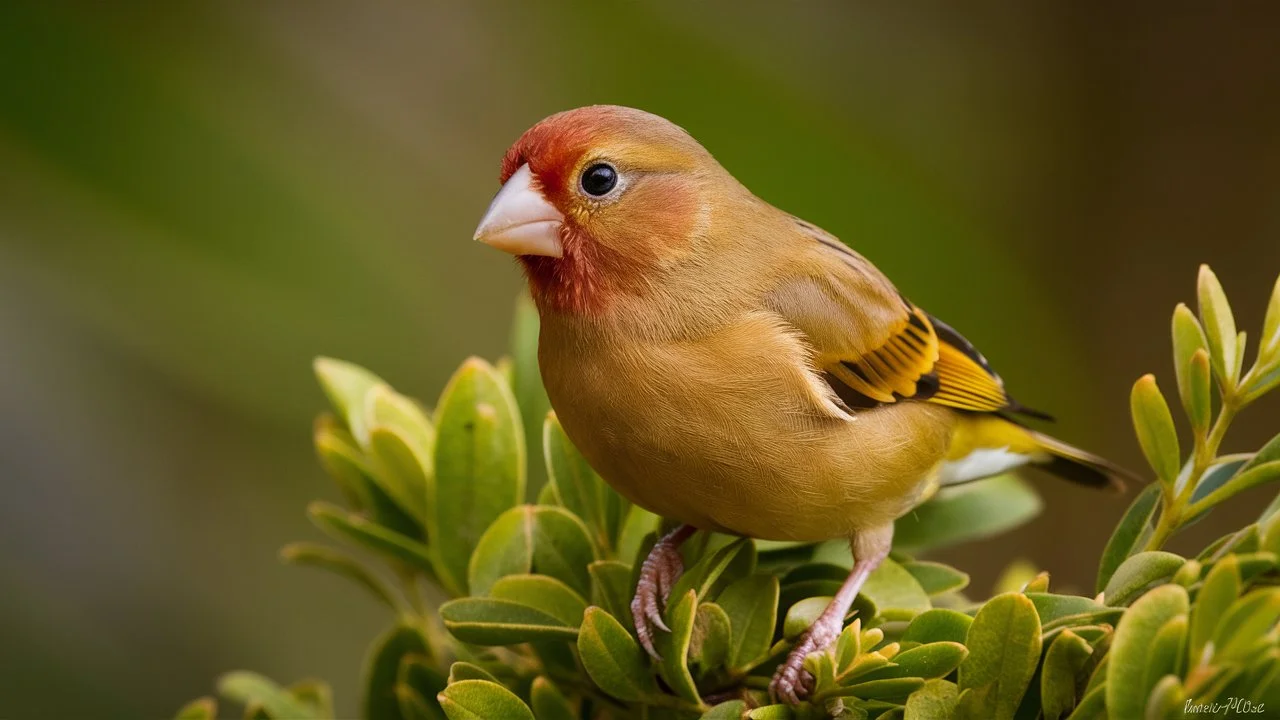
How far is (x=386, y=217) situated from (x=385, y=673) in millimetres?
3225

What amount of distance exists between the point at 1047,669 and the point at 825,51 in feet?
14.1

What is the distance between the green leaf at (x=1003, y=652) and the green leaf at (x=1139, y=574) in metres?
0.17

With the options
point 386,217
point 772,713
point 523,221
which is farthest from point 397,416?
point 386,217

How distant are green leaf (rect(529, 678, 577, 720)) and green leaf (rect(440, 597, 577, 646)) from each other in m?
0.07

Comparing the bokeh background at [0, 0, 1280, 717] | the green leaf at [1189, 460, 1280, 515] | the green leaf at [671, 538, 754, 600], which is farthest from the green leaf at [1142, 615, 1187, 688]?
the bokeh background at [0, 0, 1280, 717]

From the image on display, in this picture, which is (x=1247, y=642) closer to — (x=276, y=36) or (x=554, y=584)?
(x=554, y=584)

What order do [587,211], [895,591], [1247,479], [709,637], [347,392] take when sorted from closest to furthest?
1. [1247,479]
2. [709,637]
3. [895,591]
4. [587,211]
5. [347,392]

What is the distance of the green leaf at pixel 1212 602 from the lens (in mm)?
1322

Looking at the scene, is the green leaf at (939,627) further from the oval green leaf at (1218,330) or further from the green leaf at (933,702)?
the oval green leaf at (1218,330)

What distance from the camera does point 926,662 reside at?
159cm

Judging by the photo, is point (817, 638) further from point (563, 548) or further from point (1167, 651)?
point (1167, 651)

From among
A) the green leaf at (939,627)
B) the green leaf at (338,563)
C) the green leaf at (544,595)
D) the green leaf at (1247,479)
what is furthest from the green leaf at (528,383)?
the green leaf at (1247,479)

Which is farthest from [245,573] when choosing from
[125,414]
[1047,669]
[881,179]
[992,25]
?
[1047,669]

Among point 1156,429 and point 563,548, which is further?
point 563,548
